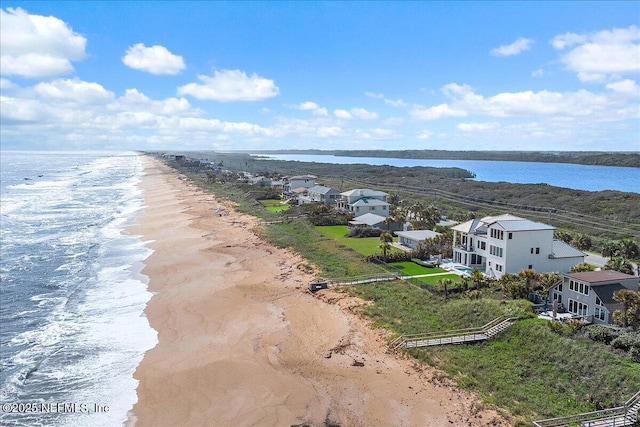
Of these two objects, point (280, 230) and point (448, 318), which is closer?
point (448, 318)

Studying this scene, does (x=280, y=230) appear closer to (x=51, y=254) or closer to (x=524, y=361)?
(x=51, y=254)

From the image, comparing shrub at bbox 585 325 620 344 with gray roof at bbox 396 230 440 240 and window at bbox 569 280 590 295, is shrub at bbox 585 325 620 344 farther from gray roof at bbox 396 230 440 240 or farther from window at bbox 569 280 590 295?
gray roof at bbox 396 230 440 240

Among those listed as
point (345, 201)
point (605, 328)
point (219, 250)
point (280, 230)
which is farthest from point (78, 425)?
point (345, 201)

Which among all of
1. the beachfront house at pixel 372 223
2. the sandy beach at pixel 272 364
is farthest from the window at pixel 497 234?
the beachfront house at pixel 372 223

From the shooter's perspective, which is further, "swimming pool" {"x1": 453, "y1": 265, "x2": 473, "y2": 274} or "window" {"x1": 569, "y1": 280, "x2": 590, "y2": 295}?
"swimming pool" {"x1": 453, "y1": 265, "x2": 473, "y2": 274}

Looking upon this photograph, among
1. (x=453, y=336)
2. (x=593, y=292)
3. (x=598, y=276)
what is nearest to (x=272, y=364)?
(x=453, y=336)

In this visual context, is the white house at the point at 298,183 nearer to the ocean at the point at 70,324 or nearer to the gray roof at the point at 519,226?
the ocean at the point at 70,324

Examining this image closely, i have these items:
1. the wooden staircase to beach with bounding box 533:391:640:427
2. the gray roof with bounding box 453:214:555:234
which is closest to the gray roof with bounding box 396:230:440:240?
the gray roof with bounding box 453:214:555:234
